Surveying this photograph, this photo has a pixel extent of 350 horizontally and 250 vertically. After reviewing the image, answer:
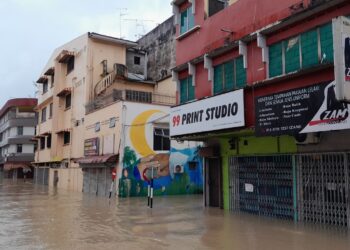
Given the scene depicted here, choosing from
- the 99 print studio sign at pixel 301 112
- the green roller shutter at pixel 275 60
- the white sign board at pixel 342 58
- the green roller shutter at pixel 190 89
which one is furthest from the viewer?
the green roller shutter at pixel 190 89

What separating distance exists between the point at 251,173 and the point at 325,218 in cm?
356

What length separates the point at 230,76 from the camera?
48.0 feet

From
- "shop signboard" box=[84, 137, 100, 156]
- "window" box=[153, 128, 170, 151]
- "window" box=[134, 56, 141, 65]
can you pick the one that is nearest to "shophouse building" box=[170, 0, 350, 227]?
"window" box=[153, 128, 170, 151]

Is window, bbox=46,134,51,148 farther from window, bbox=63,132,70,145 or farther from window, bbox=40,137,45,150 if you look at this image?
window, bbox=63,132,70,145

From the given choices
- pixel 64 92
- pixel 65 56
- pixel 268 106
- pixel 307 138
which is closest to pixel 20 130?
pixel 64 92

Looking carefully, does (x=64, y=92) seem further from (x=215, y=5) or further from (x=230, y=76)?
(x=230, y=76)

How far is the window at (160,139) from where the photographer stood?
25.2m

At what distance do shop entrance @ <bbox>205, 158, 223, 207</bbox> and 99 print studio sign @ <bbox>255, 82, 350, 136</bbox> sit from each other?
5.25 meters

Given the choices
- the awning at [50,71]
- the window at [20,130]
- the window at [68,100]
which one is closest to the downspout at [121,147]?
the window at [68,100]

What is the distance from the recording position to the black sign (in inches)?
Answer: 410

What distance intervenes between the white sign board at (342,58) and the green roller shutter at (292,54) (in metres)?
3.61

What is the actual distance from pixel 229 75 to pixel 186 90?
10.0 ft

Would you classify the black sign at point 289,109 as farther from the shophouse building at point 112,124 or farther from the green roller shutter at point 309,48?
the shophouse building at point 112,124

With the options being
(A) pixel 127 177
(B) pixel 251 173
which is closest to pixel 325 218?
(B) pixel 251 173
